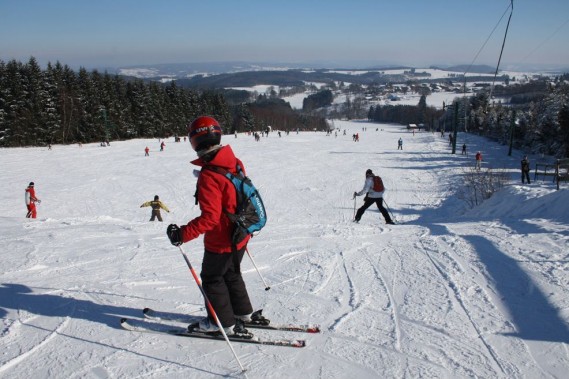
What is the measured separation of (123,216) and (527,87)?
589 ft

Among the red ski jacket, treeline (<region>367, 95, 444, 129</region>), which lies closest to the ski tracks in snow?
the red ski jacket

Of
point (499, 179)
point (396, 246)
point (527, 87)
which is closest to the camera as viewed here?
point (396, 246)

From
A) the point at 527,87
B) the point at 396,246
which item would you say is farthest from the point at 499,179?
the point at 527,87

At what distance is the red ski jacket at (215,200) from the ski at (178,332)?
3.12 ft

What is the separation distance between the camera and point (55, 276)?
5012 mm

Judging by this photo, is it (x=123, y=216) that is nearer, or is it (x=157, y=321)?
(x=157, y=321)

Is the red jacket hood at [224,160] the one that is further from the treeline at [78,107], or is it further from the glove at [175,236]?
the treeline at [78,107]

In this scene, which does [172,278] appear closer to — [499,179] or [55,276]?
[55,276]

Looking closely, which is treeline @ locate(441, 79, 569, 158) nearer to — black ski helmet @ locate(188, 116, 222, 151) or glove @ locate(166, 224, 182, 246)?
black ski helmet @ locate(188, 116, 222, 151)

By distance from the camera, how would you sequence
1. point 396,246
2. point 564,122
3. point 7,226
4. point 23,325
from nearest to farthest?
point 23,325
point 396,246
point 7,226
point 564,122

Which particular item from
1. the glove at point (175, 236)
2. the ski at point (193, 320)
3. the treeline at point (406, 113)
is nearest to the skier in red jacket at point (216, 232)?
the glove at point (175, 236)

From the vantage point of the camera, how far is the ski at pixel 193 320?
11.5 ft

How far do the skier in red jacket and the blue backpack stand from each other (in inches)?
1.5

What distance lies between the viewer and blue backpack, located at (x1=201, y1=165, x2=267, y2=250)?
3062mm
